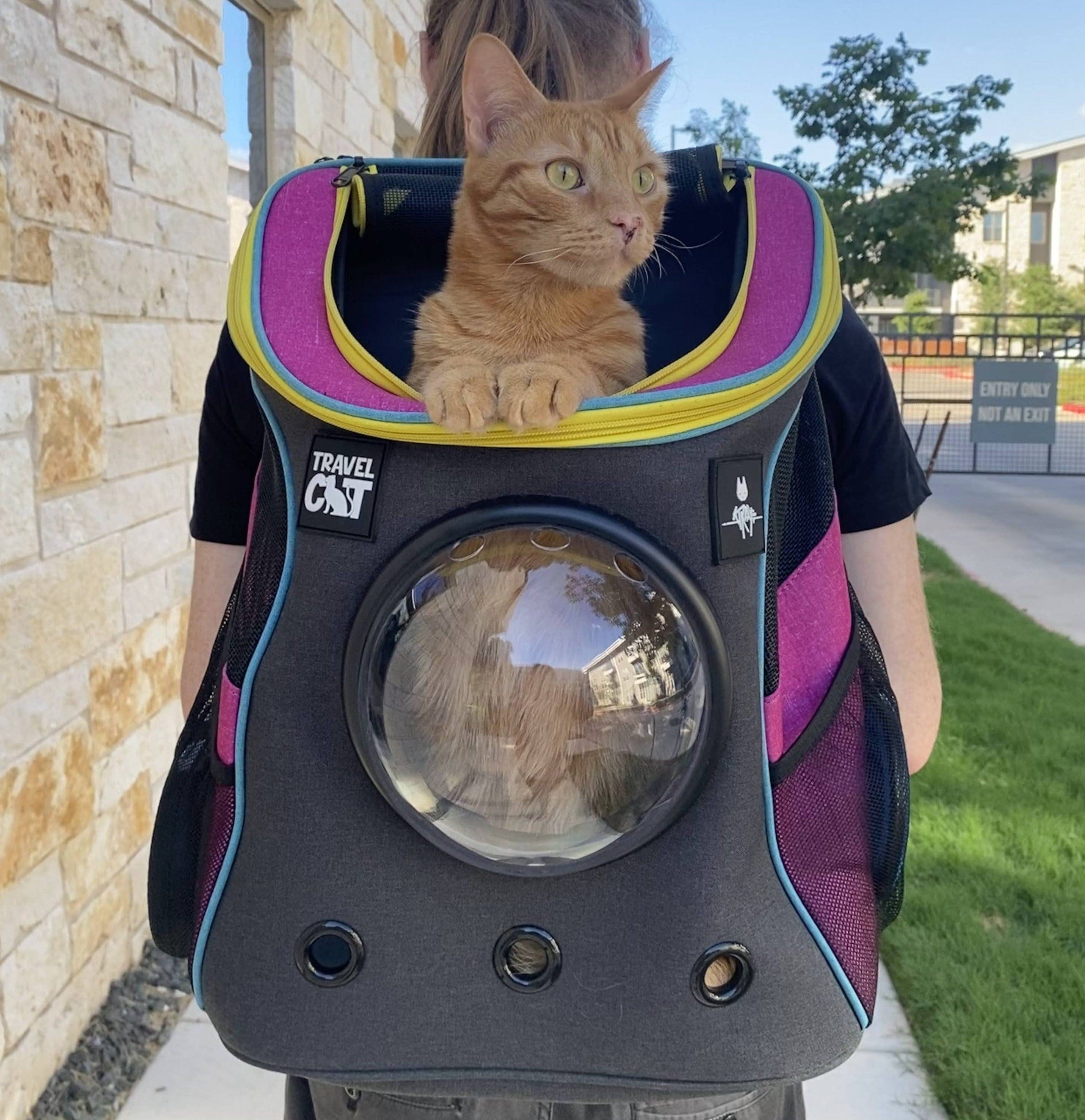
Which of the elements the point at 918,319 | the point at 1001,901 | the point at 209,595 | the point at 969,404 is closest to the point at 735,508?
the point at 209,595

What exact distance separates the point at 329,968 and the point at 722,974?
14.6 inches

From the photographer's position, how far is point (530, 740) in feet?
3.21

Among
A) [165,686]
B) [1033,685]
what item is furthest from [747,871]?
[1033,685]

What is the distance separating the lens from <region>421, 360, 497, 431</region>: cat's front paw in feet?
3.15

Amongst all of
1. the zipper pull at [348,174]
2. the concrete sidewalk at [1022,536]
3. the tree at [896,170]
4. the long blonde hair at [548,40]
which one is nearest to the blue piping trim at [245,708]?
the zipper pull at [348,174]

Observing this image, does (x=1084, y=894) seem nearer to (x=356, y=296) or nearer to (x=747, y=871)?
(x=747, y=871)

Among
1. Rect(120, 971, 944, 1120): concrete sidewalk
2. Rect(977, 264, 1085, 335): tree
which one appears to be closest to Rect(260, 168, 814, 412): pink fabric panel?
Rect(120, 971, 944, 1120): concrete sidewalk

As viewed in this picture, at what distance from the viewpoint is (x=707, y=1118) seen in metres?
1.18

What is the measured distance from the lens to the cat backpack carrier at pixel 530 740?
0.98 meters

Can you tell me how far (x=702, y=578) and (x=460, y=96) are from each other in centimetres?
89

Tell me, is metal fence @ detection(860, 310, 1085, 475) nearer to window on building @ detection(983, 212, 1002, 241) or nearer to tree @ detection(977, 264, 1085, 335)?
tree @ detection(977, 264, 1085, 335)

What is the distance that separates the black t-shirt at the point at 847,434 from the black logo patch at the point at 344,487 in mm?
324

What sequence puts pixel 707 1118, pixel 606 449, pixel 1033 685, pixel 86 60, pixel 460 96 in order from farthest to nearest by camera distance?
pixel 1033 685 < pixel 86 60 < pixel 460 96 < pixel 707 1118 < pixel 606 449

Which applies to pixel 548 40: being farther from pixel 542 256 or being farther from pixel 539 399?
pixel 539 399
